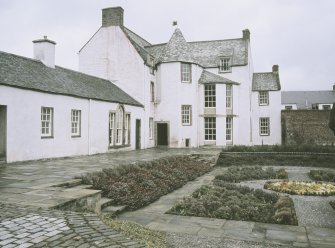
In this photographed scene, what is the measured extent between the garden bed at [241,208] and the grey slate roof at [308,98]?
53815 millimetres

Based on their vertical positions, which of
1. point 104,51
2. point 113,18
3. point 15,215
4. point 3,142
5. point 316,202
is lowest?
point 316,202

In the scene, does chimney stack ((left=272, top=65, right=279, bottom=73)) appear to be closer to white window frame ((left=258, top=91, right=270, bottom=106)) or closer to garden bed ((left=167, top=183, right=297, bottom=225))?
white window frame ((left=258, top=91, right=270, bottom=106))

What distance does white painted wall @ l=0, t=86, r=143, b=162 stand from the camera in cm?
1563

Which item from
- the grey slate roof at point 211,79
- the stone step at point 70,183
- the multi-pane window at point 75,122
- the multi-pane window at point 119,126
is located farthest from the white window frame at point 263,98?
the stone step at point 70,183

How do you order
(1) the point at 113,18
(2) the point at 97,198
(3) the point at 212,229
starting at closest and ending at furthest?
(3) the point at 212,229
(2) the point at 97,198
(1) the point at 113,18

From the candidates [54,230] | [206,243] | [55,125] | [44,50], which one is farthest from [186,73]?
[54,230]

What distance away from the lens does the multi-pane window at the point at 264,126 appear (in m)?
37.2

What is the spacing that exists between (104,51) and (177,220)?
24.3 m

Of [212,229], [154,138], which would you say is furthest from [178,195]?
[154,138]

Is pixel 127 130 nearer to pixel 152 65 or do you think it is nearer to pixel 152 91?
pixel 152 91

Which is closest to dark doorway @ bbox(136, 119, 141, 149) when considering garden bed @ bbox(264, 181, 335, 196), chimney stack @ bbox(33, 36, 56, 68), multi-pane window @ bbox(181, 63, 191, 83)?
multi-pane window @ bbox(181, 63, 191, 83)

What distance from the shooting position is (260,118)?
123ft

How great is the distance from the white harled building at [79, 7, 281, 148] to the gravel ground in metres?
22.8

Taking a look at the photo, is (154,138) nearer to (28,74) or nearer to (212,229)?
(28,74)
